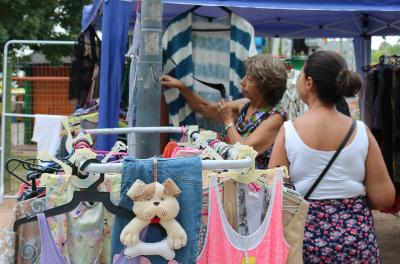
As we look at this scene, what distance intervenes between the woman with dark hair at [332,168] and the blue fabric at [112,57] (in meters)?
1.65

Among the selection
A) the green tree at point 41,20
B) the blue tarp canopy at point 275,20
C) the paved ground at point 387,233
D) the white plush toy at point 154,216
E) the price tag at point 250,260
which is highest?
the green tree at point 41,20

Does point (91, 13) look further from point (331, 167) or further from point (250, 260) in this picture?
point (250, 260)

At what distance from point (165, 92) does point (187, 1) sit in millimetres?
682

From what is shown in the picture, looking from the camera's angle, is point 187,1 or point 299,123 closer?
point 299,123

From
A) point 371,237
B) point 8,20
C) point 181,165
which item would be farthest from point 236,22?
point 8,20

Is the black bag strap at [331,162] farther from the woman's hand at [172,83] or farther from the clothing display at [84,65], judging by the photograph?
the clothing display at [84,65]

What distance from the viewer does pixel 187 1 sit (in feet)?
14.0

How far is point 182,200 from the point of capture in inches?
77.9

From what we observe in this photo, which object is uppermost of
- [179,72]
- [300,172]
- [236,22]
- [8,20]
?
[8,20]

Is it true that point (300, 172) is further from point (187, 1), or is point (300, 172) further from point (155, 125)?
point (187, 1)

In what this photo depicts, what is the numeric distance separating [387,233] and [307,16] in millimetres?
2670

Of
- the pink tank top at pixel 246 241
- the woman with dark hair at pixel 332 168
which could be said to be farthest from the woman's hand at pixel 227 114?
the pink tank top at pixel 246 241

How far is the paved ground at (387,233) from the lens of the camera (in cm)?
597

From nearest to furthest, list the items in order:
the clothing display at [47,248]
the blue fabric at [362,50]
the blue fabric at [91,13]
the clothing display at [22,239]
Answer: the clothing display at [47,248]
the clothing display at [22,239]
the blue fabric at [91,13]
the blue fabric at [362,50]
